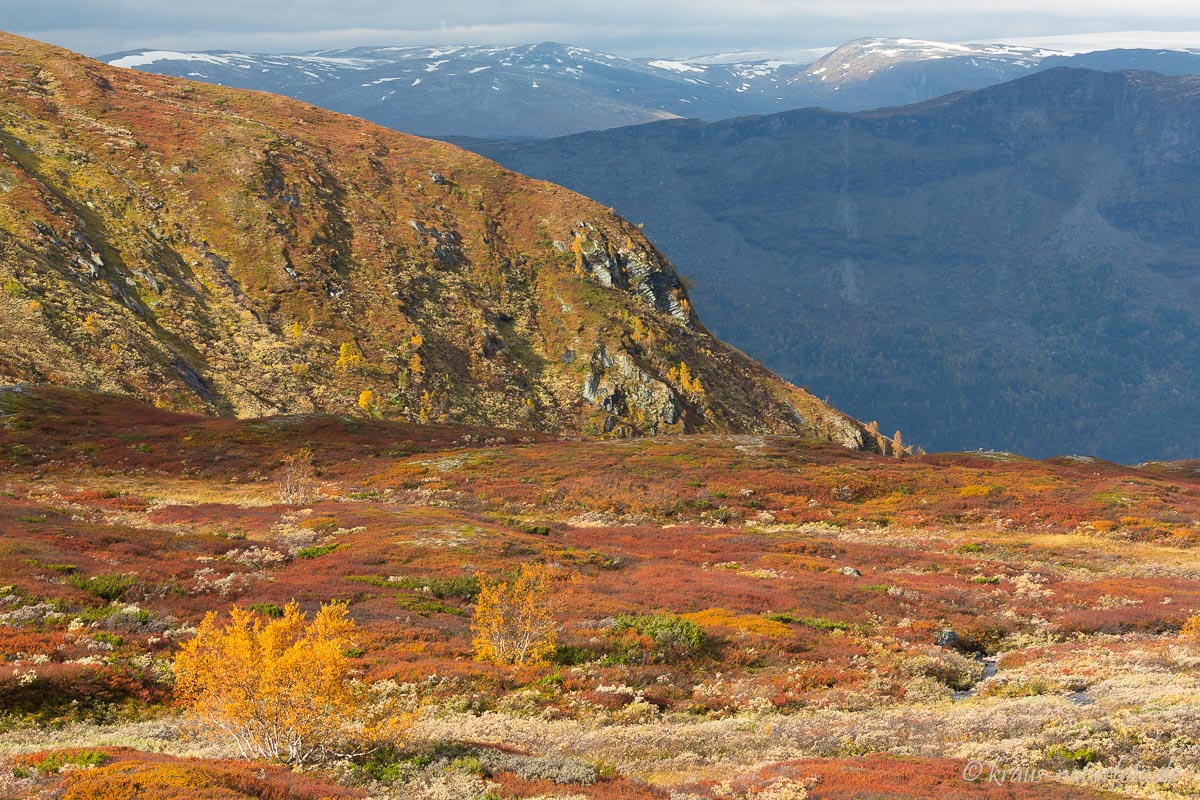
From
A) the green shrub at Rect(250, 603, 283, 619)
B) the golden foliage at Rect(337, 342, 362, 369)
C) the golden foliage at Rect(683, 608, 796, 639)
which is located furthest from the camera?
the golden foliage at Rect(337, 342, 362, 369)

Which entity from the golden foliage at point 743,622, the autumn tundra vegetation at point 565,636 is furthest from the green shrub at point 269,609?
the golden foliage at point 743,622

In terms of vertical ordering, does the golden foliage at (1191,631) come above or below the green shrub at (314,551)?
above

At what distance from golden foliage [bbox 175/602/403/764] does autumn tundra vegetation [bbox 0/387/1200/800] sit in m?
0.07

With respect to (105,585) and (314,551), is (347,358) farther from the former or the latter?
(105,585)

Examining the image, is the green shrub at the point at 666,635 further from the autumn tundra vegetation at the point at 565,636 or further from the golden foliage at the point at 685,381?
the golden foliage at the point at 685,381

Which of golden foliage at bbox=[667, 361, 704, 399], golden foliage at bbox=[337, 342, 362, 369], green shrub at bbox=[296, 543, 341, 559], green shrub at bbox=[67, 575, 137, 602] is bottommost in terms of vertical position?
golden foliage at bbox=[667, 361, 704, 399]

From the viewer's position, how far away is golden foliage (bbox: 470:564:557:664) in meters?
26.3

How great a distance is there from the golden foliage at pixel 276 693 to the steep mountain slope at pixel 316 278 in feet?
264

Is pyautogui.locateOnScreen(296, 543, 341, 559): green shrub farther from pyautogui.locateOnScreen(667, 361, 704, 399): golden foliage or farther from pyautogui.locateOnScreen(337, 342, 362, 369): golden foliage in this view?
pyautogui.locateOnScreen(667, 361, 704, 399): golden foliage

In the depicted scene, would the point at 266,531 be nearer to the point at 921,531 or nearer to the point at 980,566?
the point at 980,566

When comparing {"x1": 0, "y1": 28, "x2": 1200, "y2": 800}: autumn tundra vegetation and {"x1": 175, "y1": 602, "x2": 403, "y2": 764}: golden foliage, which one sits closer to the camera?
{"x1": 175, "y1": 602, "x2": 403, "y2": 764}: golden foliage

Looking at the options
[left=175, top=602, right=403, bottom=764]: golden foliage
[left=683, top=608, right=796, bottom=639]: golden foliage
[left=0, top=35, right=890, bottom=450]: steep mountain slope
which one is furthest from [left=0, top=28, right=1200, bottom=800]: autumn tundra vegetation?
[left=0, top=35, right=890, bottom=450]: steep mountain slope

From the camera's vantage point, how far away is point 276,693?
17.3m

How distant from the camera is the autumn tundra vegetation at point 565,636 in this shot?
57.4 ft
